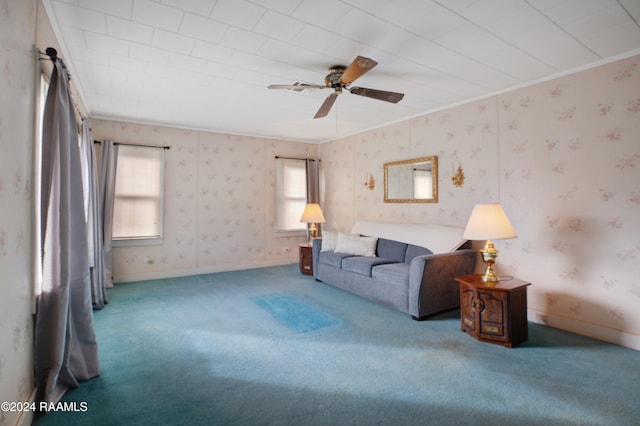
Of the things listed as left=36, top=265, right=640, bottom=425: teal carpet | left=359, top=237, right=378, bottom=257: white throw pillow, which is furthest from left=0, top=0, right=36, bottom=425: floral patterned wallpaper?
left=359, top=237, right=378, bottom=257: white throw pillow

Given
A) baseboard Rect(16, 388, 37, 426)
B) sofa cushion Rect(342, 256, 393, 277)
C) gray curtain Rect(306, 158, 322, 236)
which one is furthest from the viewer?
gray curtain Rect(306, 158, 322, 236)

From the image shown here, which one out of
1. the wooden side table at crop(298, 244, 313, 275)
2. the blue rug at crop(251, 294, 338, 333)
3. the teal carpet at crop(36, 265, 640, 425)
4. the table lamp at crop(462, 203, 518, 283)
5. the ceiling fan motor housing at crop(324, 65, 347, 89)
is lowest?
the teal carpet at crop(36, 265, 640, 425)

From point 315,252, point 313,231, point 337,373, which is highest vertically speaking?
point 313,231

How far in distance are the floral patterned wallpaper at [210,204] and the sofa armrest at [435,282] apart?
3.52 metres

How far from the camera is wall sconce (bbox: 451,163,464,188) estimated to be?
13.5 feet

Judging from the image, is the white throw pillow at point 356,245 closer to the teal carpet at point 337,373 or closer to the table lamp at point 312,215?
the table lamp at point 312,215

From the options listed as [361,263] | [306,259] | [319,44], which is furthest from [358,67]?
[306,259]

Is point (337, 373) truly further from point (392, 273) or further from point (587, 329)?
point (587, 329)

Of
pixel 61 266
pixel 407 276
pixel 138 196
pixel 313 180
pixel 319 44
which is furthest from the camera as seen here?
pixel 313 180

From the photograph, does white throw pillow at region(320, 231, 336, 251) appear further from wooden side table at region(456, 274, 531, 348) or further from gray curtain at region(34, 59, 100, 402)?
gray curtain at region(34, 59, 100, 402)

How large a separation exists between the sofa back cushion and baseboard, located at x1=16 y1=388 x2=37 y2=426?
3.82 m

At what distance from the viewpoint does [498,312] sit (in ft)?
9.19

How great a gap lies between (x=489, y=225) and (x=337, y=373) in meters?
1.89

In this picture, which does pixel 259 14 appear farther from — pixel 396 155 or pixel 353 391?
pixel 396 155
